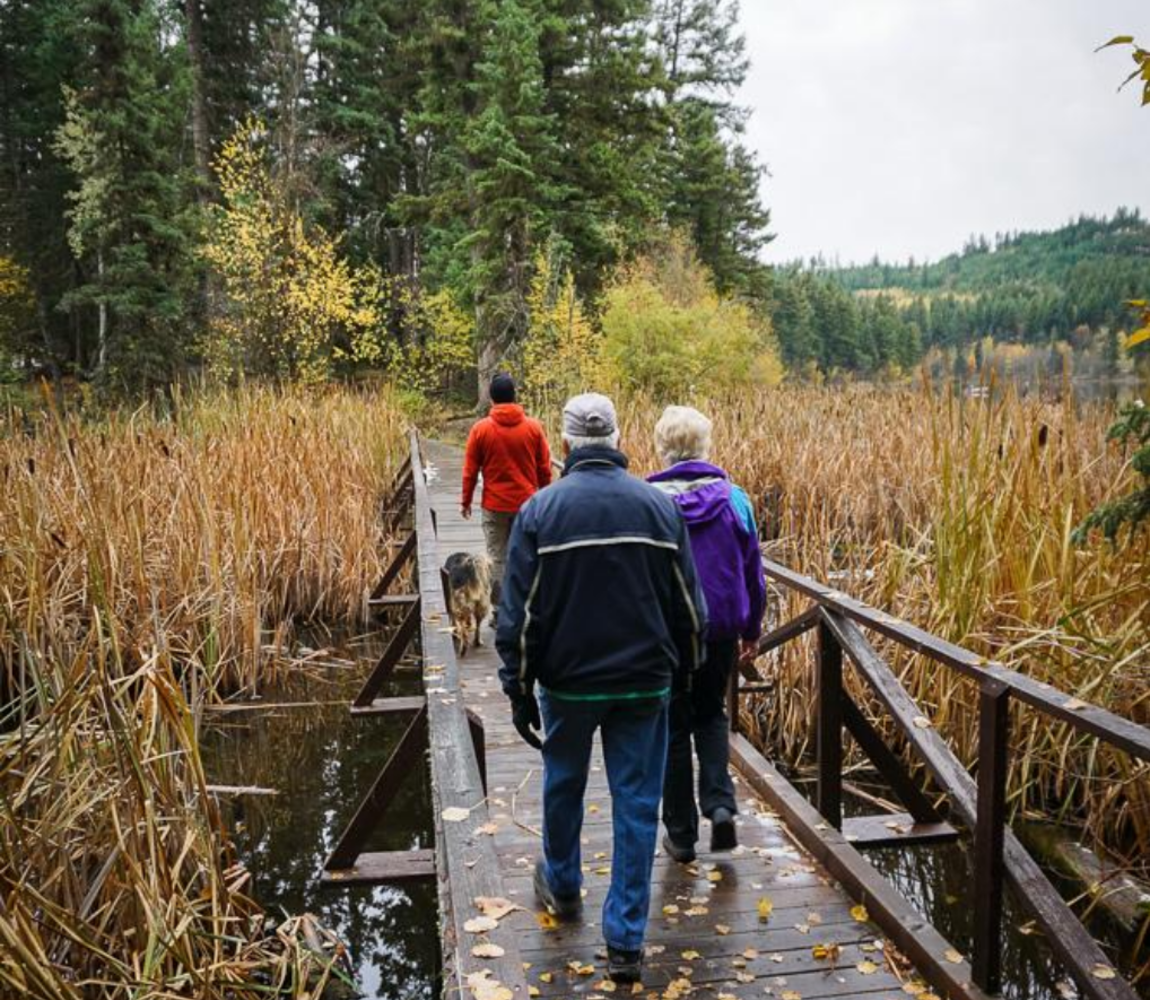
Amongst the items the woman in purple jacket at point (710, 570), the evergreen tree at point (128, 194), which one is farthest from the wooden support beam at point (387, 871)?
the evergreen tree at point (128, 194)

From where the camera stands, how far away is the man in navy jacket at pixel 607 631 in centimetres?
290

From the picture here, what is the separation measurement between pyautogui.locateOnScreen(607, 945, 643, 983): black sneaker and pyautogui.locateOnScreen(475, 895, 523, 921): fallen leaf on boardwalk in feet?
3.53

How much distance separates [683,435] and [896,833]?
226 cm

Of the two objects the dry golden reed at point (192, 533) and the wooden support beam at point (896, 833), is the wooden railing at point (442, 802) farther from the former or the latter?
the wooden support beam at point (896, 833)

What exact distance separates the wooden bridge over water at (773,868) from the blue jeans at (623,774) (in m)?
0.27

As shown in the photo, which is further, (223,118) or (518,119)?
(223,118)

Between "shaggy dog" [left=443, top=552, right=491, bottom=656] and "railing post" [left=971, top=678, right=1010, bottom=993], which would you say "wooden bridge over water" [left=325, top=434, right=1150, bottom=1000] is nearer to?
"railing post" [left=971, top=678, right=1010, bottom=993]

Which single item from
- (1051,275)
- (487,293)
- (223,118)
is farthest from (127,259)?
(1051,275)

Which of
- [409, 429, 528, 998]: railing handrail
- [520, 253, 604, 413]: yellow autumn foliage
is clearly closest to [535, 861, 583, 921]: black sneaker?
[409, 429, 528, 998]: railing handrail

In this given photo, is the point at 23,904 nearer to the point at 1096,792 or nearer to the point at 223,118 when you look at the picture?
the point at 1096,792

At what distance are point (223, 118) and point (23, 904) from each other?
1357 inches

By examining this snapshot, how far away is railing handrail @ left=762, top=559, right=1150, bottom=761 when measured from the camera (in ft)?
7.69

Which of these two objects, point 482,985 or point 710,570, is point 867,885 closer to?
point 710,570

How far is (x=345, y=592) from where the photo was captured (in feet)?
31.6
